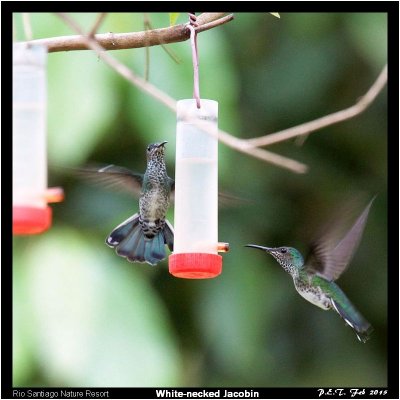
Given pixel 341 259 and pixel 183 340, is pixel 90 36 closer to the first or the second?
pixel 341 259

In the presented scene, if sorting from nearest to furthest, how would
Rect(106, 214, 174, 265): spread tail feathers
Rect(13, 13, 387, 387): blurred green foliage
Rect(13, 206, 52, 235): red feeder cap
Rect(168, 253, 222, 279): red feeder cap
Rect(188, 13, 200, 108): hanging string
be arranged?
Rect(13, 206, 52, 235): red feeder cap, Rect(188, 13, 200, 108): hanging string, Rect(168, 253, 222, 279): red feeder cap, Rect(106, 214, 174, 265): spread tail feathers, Rect(13, 13, 387, 387): blurred green foliage

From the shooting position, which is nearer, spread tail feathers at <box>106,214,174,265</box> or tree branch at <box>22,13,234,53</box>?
tree branch at <box>22,13,234,53</box>

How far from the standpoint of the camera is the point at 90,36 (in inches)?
93.7

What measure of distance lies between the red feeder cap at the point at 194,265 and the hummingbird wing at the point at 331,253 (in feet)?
2.20

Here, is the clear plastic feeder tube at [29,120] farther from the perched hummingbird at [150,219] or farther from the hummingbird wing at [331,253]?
the hummingbird wing at [331,253]

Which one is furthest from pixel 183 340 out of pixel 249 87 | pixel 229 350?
pixel 249 87

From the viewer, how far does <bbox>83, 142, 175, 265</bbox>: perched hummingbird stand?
12.0 ft

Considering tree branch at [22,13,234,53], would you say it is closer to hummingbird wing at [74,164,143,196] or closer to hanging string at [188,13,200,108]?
hanging string at [188,13,200,108]

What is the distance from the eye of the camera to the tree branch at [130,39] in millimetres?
3205

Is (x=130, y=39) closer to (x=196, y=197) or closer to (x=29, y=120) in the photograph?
(x=29, y=120)

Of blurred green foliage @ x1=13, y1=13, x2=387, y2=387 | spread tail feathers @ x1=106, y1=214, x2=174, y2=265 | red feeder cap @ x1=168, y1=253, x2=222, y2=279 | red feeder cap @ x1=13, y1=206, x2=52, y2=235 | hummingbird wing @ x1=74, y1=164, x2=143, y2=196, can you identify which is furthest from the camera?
blurred green foliage @ x1=13, y1=13, x2=387, y2=387

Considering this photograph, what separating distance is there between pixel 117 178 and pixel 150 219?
271mm

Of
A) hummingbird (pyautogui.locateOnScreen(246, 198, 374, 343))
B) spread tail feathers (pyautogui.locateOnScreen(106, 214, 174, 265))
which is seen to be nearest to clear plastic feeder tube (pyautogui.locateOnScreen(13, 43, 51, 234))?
spread tail feathers (pyautogui.locateOnScreen(106, 214, 174, 265))

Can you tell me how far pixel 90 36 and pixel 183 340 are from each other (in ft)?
10.5
